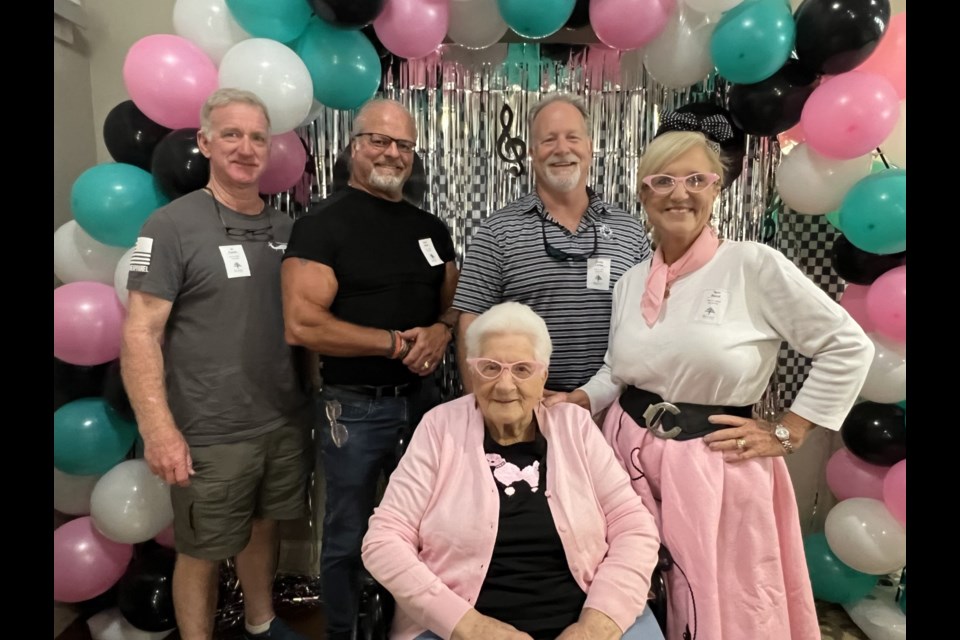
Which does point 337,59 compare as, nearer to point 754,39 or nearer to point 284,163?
point 284,163

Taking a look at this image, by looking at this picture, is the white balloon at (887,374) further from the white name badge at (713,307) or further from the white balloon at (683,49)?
the white balloon at (683,49)

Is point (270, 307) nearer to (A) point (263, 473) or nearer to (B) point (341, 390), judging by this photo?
(B) point (341, 390)

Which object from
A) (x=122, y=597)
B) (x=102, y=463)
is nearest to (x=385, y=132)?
(x=102, y=463)

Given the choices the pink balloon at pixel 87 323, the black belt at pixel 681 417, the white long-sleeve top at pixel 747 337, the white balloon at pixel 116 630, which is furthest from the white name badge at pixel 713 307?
the white balloon at pixel 116 630

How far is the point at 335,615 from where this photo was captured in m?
2.07

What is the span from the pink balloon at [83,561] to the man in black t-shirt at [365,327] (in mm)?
909

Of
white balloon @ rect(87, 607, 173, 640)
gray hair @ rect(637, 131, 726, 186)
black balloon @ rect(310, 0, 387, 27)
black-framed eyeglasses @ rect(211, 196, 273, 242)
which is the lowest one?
white balloon @ rect(87, 607, 173, 640)

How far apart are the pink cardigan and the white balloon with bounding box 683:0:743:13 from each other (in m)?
1.52

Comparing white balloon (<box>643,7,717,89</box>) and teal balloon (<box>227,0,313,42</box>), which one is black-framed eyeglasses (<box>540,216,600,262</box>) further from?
teal balloon (<box>227,0,313,42</box>)

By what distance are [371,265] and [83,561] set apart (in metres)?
1.61

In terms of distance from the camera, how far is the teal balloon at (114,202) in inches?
80.6

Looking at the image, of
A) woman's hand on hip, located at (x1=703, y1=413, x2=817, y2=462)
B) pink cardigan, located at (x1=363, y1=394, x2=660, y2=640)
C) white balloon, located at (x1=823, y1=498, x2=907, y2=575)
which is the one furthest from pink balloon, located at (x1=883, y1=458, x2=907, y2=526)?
pink cardigan, located at (x1=363, y1=394, x2=660, y2=640)

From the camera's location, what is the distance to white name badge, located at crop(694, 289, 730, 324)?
1570mm

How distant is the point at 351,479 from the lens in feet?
6.71
